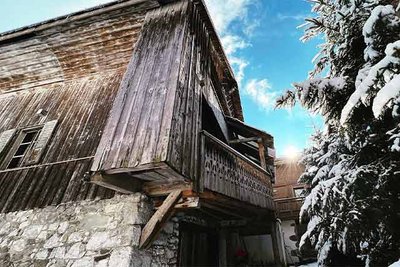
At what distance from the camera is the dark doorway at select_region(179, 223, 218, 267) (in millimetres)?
7346

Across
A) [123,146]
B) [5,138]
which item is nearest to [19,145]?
[5,138]

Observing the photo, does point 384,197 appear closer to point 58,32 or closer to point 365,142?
point 365,142

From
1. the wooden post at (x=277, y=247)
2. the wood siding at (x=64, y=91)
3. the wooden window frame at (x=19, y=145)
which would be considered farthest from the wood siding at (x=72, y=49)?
the wooden post at (x=277, y=247)

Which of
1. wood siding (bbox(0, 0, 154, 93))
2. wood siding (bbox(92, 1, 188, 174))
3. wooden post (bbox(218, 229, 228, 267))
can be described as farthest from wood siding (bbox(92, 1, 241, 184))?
wooden post (bbox(218, 229, 228, 267))

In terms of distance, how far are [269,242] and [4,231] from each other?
11016 millimetres

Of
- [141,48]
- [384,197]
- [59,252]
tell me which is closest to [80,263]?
[59,252]

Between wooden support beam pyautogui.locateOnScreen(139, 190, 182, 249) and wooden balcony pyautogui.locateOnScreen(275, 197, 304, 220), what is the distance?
14.4m

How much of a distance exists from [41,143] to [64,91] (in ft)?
6.84

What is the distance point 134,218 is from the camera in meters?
4.64

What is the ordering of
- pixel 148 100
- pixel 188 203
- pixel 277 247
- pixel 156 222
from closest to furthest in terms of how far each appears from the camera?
1. pixel 156 222
2. pixel 188 203
3. pixel 148 100
4. pixel 277 247

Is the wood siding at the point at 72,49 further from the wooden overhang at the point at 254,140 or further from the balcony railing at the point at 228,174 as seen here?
the wooden overhang at the point at 254,140

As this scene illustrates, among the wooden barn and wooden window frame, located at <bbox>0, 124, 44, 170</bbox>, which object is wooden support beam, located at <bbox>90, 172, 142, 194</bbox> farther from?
wooden window frame, located at <bbox>0, 124, 44, 170</bbox>

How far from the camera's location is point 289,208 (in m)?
17.7

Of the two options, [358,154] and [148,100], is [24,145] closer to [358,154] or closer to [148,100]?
[148,100]
